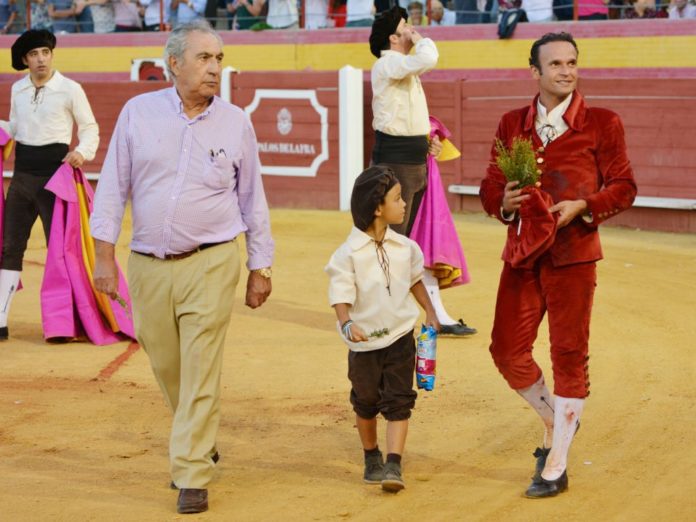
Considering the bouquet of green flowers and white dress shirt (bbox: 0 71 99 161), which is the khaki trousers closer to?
the bouquet of green flowers

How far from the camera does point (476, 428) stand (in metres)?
6.01

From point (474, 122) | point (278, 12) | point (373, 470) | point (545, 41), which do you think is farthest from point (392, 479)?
point (278, 12)

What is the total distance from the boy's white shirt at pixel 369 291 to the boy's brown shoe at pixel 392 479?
1.43ft

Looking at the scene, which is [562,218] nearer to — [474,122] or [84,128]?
[84,128]

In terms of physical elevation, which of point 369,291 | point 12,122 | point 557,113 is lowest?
point 369,291

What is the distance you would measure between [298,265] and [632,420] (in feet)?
18.4

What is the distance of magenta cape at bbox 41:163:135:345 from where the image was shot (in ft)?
26.8

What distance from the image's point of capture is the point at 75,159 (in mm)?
7875

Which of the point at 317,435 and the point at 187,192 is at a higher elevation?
the point at 187,192

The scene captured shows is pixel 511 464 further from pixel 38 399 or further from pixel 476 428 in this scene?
pixel 38 399

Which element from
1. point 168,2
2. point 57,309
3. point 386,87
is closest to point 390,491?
point 386,87

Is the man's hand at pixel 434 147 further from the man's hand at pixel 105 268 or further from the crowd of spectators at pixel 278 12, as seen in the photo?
the crowd of spectators at pixel 278 12

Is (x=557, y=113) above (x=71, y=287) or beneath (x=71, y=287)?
above

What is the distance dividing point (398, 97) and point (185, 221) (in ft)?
9.88
